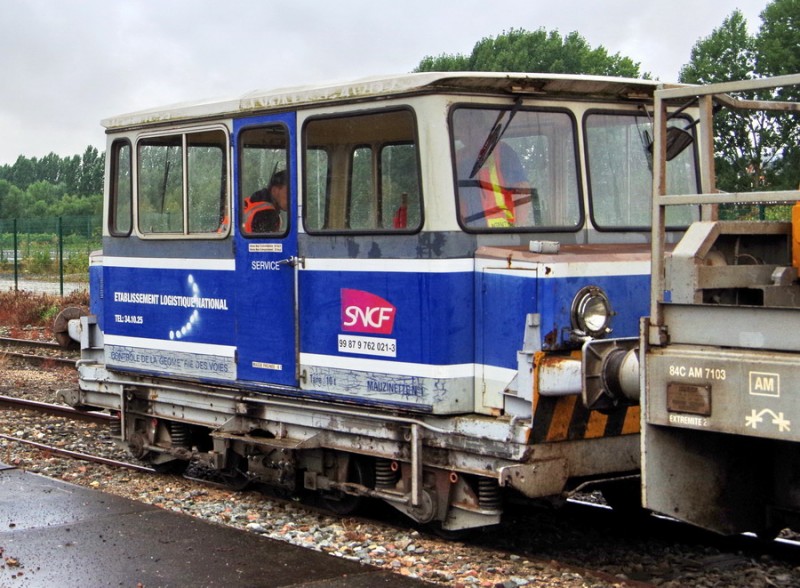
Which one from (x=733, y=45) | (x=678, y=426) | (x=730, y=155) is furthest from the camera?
(x=733, y=45)

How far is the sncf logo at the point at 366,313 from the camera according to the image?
7.30 metres

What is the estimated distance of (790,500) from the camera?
225 inches

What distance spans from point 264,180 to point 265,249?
494mm

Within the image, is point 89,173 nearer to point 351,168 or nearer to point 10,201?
point 10,201

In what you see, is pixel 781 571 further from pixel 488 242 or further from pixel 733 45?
pixel 733 45

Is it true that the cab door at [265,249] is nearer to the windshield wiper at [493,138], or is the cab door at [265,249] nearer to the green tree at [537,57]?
the windshield wiper at [493,138]

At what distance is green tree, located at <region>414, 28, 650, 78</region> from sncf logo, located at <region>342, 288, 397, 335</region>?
51.5 m

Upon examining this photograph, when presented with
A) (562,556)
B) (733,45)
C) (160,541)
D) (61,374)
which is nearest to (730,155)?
(61,374)

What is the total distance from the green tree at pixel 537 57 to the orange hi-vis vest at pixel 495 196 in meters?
51.6

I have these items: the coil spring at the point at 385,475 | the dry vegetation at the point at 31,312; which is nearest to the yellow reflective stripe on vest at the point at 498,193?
Result: the coil spring at the point at 385,475

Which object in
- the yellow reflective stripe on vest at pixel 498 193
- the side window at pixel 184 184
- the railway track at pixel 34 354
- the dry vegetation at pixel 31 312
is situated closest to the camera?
the yellow reflective stripe on vest at pixel 498 193

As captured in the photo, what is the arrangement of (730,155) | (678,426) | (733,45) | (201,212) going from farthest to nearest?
(733,45), (730,155), (201,212), (678,426)

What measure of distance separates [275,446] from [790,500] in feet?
12.1

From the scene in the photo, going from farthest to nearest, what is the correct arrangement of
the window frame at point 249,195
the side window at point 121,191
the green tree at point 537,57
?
the green tree at point 537,57
the side window at point 121,191
the window frame at point 249,195
